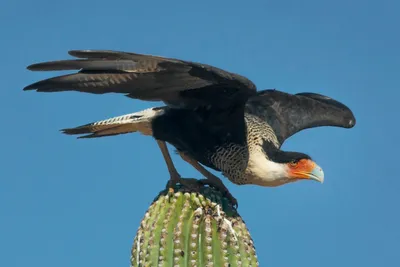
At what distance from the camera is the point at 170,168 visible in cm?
827

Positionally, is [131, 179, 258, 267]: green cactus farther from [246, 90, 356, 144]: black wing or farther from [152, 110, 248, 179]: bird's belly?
[246, 90, 356, 144]: black wing

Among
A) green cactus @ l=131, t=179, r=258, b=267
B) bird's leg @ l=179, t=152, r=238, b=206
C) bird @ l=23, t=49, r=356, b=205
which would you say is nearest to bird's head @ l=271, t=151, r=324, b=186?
bird @ l=23, t=49, r=356, b=205

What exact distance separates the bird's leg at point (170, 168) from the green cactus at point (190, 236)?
265mm

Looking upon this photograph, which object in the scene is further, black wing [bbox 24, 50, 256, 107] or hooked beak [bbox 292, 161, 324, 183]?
hooked beak [bbox 292, 161, 324, 183]

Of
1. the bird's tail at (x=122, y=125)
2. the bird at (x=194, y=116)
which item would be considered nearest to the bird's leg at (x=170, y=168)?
the bird at (x=194, y=116)

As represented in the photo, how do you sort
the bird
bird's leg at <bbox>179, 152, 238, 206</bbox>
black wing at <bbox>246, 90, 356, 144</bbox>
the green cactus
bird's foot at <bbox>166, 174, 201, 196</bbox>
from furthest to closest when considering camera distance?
black wing at <bbox>246, 90, 356, 144</bbox>
bird's leg at <bbox>179, 152, 238, 206</bbox>
the bird
bird's foot at <bbox>166, 174, 201, 196</bbox>
the green cactus

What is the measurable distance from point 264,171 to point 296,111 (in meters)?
1.95

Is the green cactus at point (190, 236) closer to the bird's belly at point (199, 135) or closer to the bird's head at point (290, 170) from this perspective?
the bird's head at point (290, 170)

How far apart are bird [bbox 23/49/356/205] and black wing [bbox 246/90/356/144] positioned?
0.04 metres

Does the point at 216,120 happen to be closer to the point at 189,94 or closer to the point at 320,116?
the point at 189,94

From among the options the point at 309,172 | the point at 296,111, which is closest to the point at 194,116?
the point at 309,172

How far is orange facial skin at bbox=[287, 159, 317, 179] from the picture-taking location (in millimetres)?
7910

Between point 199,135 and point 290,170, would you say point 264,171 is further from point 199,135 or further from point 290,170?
point 199,135

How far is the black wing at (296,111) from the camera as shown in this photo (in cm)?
945
